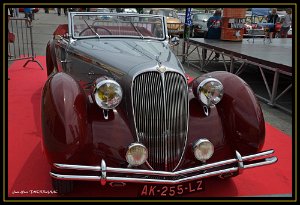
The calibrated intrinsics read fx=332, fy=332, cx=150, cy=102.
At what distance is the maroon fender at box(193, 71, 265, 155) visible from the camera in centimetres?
328

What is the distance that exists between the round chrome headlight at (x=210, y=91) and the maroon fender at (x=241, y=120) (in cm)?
14

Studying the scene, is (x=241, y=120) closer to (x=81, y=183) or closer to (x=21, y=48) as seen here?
(x=81, y=183)

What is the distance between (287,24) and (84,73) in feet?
40.6

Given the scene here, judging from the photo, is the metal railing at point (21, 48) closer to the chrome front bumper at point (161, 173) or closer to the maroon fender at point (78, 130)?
the maroon fender at point (78, 130)

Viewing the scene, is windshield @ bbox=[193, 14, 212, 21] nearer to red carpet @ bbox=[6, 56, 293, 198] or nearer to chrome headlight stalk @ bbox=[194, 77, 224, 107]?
red carpet @ bbox=[6, 56, 293, 198]

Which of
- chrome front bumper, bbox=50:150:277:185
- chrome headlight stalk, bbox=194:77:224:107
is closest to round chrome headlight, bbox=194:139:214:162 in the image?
chrome front bumper, bbox=50:150:277:185

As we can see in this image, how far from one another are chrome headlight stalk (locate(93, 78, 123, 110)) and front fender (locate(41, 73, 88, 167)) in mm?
181

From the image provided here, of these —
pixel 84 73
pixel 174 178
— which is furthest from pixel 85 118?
pixel 84 73

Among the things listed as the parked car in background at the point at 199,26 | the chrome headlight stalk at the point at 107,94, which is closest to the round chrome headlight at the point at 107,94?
the chrome headlight stalk at the point at 107,94

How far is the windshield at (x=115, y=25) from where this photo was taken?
4688 mm
